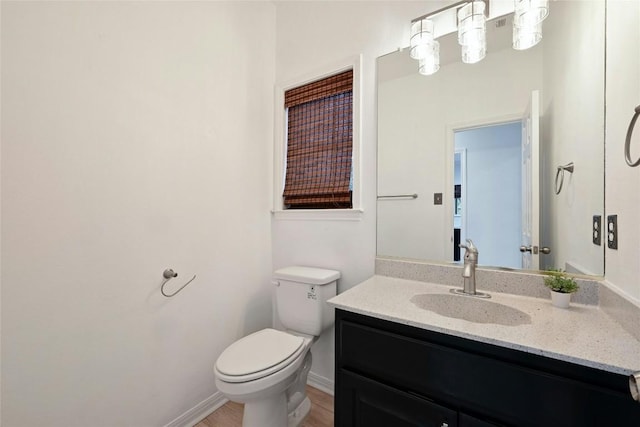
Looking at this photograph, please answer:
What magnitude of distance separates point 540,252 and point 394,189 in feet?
2.40

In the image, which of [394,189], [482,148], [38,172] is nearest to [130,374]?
[38,172]

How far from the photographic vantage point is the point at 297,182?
6.41 ft

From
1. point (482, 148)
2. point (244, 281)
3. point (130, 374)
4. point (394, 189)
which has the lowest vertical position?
point (130, 374)

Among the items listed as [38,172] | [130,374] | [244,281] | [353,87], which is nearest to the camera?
[38,172]

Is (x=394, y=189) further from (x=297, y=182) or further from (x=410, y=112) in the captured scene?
(x=297, y=182)

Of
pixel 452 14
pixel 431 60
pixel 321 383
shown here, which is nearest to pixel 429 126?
pixel 431 60

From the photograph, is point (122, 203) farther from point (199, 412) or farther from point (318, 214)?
point (199, 412)

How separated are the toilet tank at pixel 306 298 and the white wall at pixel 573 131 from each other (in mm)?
1056

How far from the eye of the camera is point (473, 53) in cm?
131

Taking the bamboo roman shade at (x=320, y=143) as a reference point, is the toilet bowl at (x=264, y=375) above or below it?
below

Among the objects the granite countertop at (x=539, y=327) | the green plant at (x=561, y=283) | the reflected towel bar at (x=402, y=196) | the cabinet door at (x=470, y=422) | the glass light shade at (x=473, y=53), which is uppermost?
the glass light shade at (x=473, y=53)

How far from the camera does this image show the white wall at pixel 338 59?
5.19ft

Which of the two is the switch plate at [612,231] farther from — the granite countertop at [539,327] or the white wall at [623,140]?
the granite countertop at [539,327]

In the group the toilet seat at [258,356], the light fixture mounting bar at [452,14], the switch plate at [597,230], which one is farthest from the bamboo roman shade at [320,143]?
the switch plate at [597,230]
